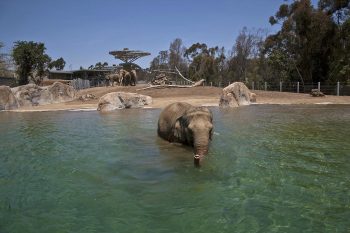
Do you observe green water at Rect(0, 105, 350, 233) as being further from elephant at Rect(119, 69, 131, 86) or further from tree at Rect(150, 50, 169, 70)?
tree at Rect(150, 50, 169, 70)

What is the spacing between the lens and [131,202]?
650 centimetres

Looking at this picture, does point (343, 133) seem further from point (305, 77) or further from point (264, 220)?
point (305, 77)

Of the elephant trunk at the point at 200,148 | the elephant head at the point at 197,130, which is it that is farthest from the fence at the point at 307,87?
the elephant trunk at the point at 200,148

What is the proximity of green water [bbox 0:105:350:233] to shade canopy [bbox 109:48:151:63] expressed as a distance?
113ft

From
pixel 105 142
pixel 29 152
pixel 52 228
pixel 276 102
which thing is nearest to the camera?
pixel 52 228

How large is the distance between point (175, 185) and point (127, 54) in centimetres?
4126

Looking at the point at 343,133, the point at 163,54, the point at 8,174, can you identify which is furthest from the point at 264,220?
the point at 163,54

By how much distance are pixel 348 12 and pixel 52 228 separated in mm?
41065

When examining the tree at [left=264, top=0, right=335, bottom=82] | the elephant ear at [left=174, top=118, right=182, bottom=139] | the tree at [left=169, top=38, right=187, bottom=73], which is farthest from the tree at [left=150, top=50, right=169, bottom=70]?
the elephant ear at [left=174, top=118, right=182, bottom=139]

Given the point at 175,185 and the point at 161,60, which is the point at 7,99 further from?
the point at 161,60

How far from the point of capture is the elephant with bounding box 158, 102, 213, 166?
8.82m

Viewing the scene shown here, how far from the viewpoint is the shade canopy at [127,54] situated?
152 ft

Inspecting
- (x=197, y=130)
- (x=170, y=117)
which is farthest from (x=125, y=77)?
(x=197, y=130)

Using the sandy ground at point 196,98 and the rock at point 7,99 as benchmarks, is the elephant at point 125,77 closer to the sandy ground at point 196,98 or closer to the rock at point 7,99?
the sandy ground at point 196,98
